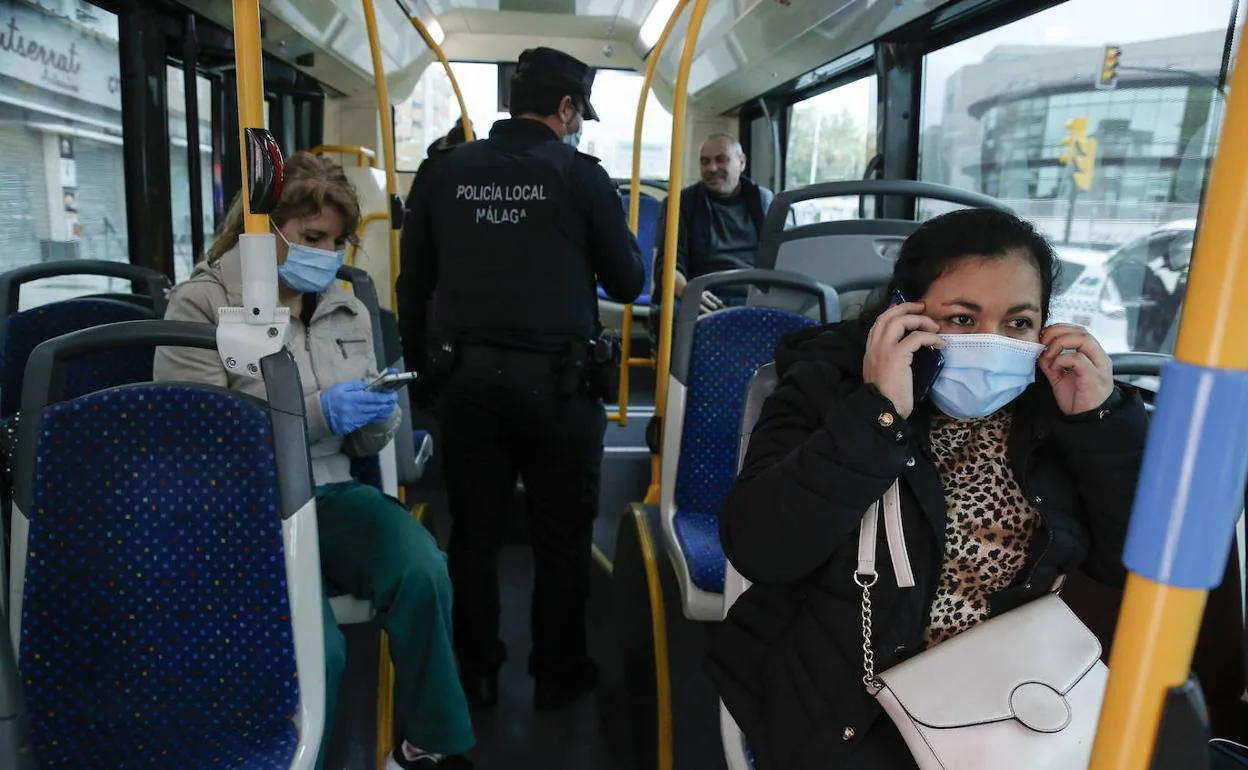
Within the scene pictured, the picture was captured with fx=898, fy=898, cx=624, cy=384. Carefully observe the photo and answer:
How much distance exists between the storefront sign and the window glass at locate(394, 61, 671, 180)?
12.3ft

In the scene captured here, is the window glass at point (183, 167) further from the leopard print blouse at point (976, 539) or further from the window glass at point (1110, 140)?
the leopard print blouse at point (976, 539)

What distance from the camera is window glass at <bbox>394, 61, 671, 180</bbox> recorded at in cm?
773

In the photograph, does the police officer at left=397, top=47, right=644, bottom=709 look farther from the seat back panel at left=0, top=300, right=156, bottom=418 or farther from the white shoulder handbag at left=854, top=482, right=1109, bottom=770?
the white shoulder handbag at left=854, top=482, right=1109, bottom=770

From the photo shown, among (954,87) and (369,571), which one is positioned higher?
(954,87)

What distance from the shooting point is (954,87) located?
4.05 meters

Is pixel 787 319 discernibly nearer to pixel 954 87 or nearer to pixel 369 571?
pixel 369 571

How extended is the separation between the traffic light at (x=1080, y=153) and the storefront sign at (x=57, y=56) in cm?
383

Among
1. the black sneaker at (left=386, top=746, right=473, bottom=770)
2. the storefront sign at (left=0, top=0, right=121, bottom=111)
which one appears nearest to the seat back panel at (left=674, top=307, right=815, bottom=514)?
the black sneaker at (left=386, top=746, right=473, bottom=770)

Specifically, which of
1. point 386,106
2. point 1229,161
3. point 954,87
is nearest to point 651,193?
point 954,87

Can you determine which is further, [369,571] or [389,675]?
[389,675]

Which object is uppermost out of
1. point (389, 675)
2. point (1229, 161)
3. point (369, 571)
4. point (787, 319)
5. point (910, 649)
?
point (1229, 161)

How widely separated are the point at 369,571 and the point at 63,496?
687 mm

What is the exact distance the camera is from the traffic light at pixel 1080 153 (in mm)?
3070

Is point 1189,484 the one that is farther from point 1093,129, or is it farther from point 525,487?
point 1093,129
